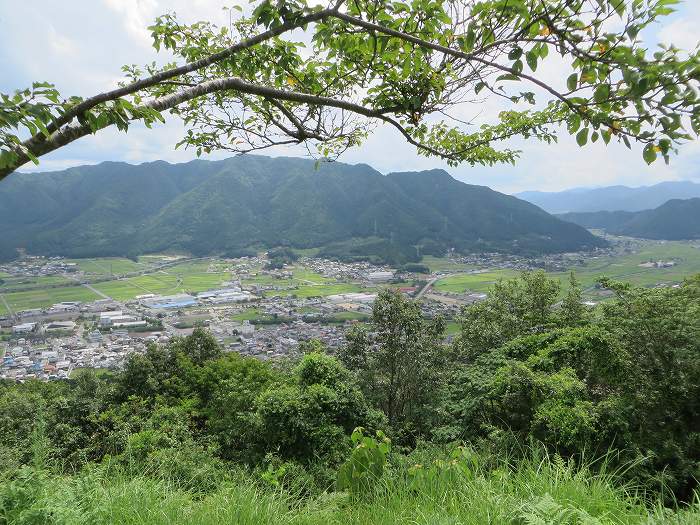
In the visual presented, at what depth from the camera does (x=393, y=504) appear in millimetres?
2102

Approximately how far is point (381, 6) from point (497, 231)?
272 ft

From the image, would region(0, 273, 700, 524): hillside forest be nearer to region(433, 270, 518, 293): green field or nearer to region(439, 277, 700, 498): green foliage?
region(439, 277, 700, 498): green foliage

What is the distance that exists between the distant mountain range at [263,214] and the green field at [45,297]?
21.4m

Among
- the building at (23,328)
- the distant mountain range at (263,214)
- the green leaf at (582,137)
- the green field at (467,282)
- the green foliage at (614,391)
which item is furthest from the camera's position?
the distant mountain range at (263,214)

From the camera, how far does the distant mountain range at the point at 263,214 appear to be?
71.7m

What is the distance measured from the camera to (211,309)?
4025cm

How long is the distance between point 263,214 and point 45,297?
47.3 metres

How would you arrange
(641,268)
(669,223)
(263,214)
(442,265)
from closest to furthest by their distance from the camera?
(641,268)
(442,265)
(669,223)
(263,214)

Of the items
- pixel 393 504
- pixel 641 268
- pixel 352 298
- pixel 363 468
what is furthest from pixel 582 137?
pixel 641 268

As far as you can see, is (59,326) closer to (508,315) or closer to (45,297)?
(45,297)

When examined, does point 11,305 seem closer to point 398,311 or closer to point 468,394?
point 398,311

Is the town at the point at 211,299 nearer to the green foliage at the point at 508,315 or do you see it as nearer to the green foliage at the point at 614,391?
the green foliage at the point at 508,315

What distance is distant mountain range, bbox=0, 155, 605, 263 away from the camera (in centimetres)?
7169

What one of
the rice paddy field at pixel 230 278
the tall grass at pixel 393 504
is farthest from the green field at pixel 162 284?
the tall grass at pixel 393 504
